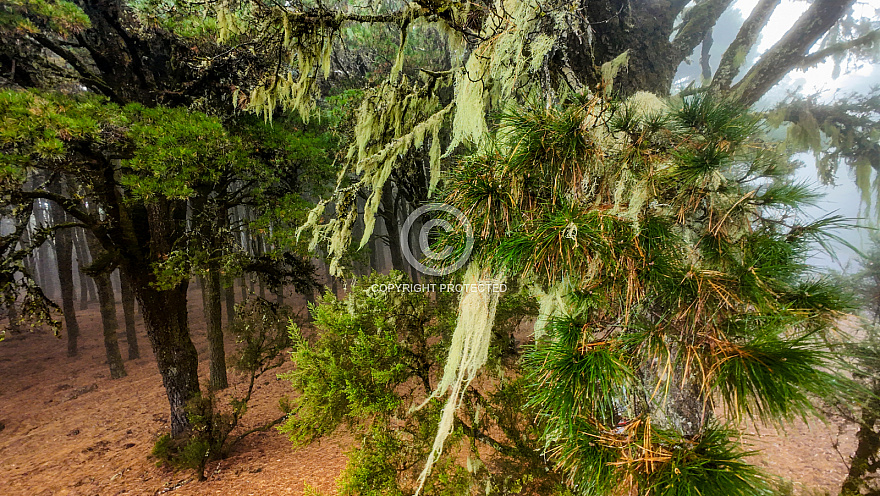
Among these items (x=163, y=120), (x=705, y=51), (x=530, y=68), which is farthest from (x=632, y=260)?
(x=705, y=51)

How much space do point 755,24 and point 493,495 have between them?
308 inches

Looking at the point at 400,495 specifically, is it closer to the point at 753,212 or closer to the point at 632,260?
the point at 632,260

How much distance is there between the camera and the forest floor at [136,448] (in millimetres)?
5203

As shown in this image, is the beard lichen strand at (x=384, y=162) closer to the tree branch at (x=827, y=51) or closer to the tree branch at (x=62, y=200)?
the tree branch at (x=62, y=200)

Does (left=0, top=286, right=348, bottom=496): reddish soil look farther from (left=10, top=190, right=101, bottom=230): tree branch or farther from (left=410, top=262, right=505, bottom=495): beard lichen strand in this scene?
(left=10, top=190, right=101, bottom=230): tree branch

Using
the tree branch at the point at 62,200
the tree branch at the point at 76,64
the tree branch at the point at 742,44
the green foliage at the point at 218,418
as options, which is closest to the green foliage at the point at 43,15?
the tree branch at the point at 76,64

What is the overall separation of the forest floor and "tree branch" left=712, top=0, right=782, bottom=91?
490cm

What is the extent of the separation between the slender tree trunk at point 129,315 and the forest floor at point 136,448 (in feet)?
2.76

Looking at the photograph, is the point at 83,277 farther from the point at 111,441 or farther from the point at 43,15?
the point at 43,15

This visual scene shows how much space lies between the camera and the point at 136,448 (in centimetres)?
632

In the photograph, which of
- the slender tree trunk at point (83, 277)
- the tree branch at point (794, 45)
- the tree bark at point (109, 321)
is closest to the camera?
the tree branch at point (794, 45)

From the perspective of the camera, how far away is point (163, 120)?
4539 mm

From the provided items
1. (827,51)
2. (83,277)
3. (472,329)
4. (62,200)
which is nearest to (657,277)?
(472,329)

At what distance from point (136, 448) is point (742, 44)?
505 inches
